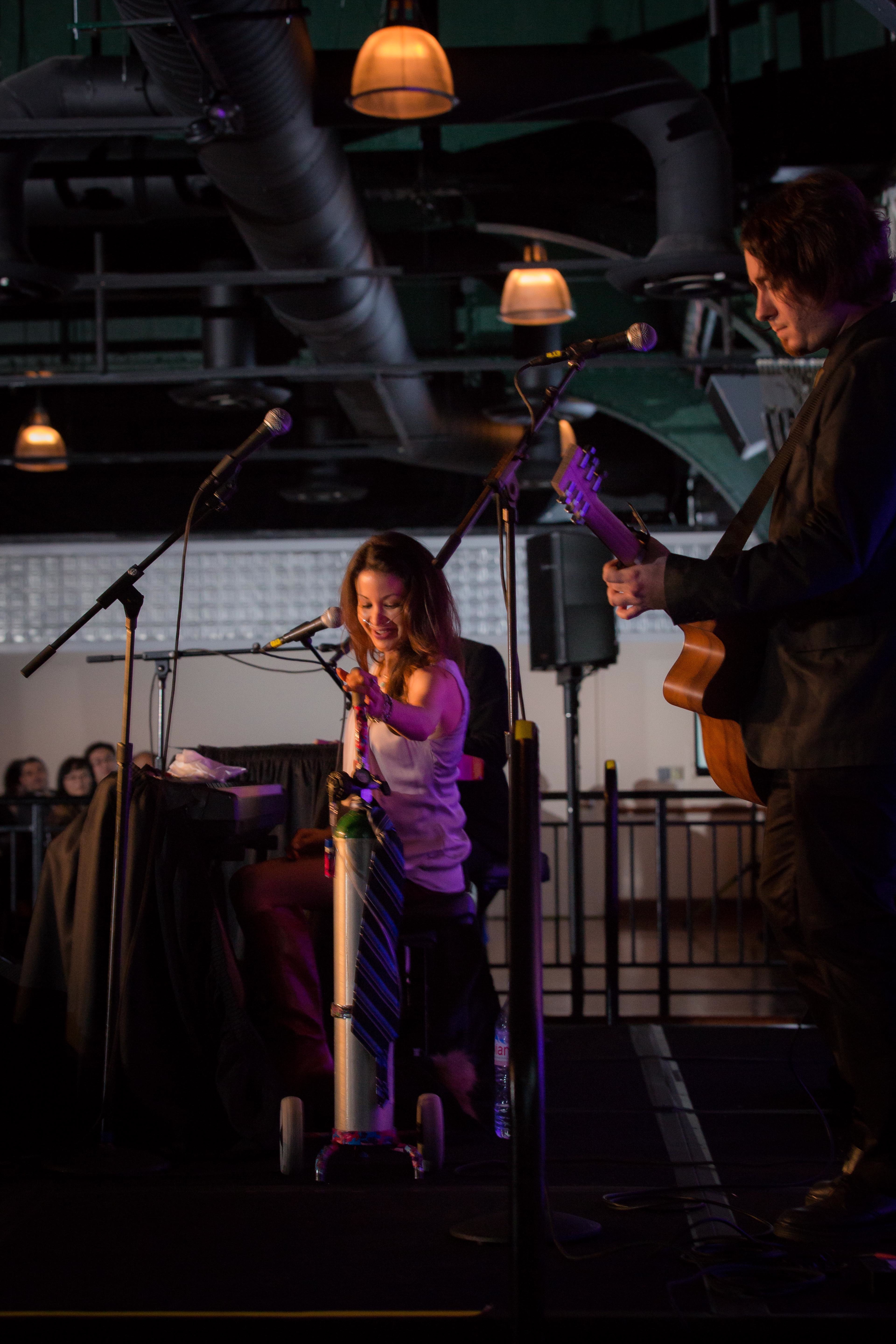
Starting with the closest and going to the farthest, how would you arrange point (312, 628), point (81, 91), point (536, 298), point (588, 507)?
point (588, 507)
point (312, 628)
point (81, 91)
point (536, 298)

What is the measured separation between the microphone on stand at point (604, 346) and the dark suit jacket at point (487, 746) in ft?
4.08

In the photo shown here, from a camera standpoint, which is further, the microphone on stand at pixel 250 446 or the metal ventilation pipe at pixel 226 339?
the metal ventilation pipe at pixel 226 339

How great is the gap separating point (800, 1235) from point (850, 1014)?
367 millimetres

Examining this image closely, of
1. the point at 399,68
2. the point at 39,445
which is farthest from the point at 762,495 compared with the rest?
the point at 39,445

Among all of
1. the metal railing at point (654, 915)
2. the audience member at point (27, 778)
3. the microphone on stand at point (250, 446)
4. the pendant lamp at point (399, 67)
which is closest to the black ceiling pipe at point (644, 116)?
the pendant lamp at point (399, 67)

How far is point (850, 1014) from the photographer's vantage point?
1.97 m

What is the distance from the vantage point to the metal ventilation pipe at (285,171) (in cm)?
380

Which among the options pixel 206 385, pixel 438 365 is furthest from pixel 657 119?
pixel 206 385

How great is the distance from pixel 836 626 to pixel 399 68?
109 inches

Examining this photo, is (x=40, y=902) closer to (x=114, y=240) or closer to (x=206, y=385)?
(x=206, y=385)

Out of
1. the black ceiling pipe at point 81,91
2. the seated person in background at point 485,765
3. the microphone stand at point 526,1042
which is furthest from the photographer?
the black ceiling pipe at point 81,91

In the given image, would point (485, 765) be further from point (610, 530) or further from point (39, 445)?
point (39, 445)

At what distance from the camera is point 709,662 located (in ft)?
7.09

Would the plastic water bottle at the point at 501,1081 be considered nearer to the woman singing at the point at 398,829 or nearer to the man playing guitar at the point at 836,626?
the woman singing at the point at 398,829
